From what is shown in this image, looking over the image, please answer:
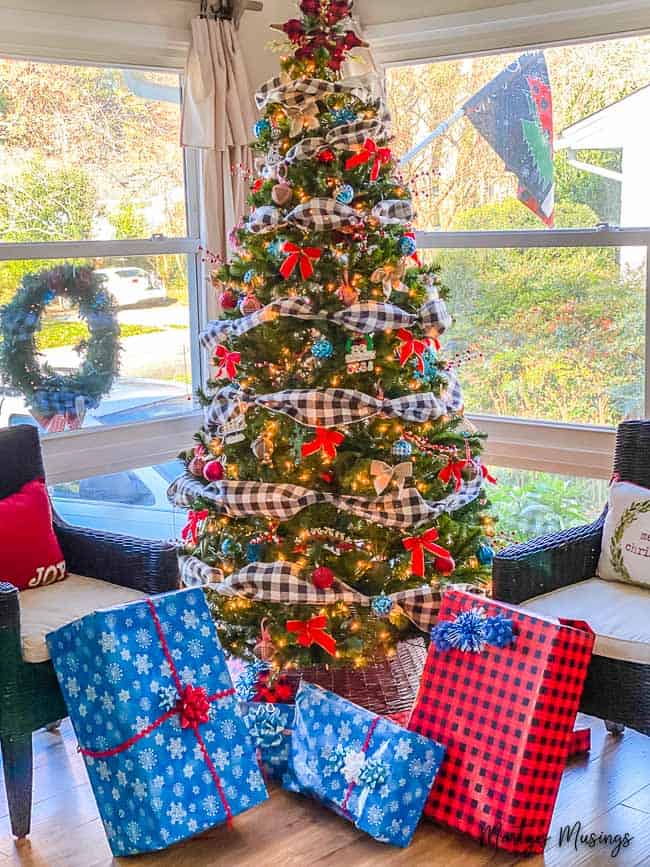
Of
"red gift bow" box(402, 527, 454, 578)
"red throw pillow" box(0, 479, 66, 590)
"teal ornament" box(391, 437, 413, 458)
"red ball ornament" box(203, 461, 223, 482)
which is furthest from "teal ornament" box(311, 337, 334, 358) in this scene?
"red throw pillow" box(0, 479, 66, 590)

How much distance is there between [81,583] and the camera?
3182mm

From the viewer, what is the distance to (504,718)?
8.61ft

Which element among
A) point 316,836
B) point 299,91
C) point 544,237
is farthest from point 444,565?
point 299,91

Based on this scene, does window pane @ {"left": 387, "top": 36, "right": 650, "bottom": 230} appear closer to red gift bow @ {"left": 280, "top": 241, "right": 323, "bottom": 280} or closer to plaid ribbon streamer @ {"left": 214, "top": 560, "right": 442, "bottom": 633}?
red gift bow @ {"left": 280, "top": 241, "right": 323, "bottom": 280}

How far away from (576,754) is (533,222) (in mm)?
1820

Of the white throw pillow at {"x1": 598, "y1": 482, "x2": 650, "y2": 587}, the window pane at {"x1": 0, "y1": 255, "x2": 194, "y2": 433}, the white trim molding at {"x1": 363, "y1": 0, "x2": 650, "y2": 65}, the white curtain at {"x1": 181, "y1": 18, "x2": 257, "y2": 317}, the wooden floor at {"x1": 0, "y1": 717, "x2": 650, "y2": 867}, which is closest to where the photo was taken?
the wooden floor at {"x1": 0, "y1": 717, "x2": 650, "y2": 867}

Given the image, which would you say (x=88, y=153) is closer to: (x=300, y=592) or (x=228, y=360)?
(x=228, y=360)

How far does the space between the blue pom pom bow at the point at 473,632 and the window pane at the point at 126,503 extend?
176 cm

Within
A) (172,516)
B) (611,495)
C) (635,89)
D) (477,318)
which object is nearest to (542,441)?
(477,318)

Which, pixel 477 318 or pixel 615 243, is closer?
pixel 615 243

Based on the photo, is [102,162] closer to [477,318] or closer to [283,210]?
[283,210]

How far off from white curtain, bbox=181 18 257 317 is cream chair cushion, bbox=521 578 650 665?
1.90 m

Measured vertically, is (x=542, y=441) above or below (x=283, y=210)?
below

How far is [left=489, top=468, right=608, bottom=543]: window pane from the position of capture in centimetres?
392
